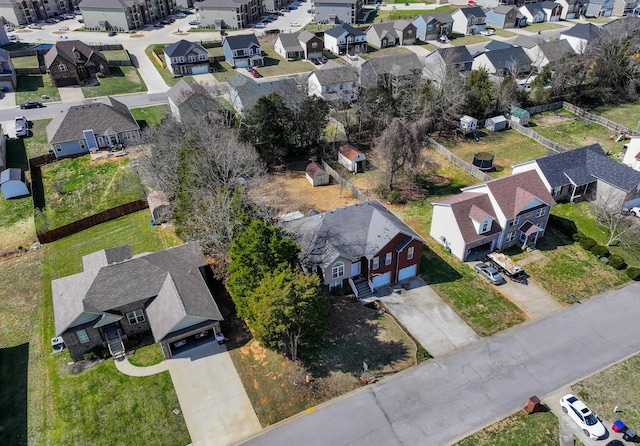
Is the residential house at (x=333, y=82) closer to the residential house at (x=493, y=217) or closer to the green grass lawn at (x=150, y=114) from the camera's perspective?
the green grass lawn at (x=150, y=114)

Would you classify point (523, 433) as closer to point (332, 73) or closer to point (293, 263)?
point (293, 263)

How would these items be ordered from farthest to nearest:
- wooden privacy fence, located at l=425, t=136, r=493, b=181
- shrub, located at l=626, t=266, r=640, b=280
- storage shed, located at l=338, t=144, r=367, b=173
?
storage shed, located at l=338, t=144, r=367, b=173 → wooden privacy fence, located at l=425, t=136, r=493, b=181 → shrub, located at l=626, t=266, r=640, b=280

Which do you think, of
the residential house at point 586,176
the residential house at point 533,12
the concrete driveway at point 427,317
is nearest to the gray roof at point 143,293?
the concrete driveway at point 427,317

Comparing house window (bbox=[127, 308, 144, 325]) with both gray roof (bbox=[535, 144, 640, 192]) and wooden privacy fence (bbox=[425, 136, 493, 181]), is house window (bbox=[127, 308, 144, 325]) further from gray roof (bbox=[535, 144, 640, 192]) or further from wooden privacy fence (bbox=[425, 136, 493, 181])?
gray roof (bbox=[535, 144, 640, 192])

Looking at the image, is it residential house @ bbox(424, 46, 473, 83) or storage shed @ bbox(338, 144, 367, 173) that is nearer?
storage shed @ bbox(338, 144, 367, 173)

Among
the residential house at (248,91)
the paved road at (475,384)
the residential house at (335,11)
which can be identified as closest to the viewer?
the paved road at (475,384)

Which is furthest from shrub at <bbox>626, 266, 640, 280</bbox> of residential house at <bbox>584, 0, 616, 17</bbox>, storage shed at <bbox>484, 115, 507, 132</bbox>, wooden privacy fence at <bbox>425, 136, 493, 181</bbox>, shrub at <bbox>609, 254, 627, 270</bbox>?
residential house at <bbox>584, 0, 616, 17</bbox>

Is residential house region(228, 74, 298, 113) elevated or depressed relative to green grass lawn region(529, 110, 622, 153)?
elevated
